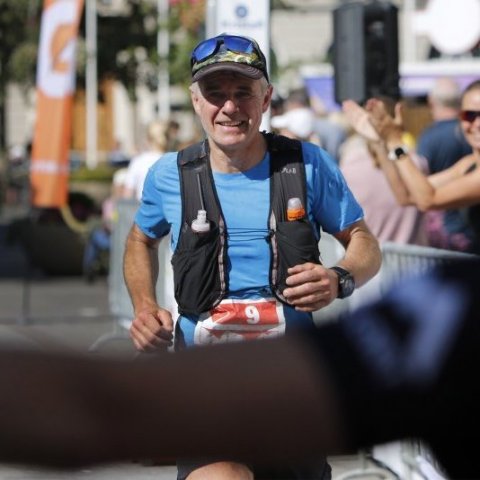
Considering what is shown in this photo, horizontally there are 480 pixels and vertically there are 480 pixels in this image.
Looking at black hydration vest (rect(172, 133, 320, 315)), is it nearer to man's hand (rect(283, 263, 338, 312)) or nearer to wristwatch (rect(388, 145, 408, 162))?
man's hand (rect(283, 263, 338, 312))

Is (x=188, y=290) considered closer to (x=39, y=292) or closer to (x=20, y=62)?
(x=39, y=292)

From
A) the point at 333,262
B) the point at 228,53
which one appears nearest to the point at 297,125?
the point at 333,262

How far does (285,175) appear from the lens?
407 cm

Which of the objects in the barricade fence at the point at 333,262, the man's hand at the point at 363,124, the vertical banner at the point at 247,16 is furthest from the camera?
the vertical banner at the point at 247,16

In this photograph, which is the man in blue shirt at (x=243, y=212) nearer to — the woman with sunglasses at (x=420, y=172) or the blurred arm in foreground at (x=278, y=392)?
the woman with sunglasses at (x=420, y=172)

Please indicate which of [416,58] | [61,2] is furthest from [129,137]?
[61,2]

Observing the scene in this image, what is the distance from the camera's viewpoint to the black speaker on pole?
8117 mm

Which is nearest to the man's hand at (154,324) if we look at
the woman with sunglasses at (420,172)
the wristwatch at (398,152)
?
the woman with sunglasses at (420,172)

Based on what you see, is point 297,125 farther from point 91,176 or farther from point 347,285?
point 91,176

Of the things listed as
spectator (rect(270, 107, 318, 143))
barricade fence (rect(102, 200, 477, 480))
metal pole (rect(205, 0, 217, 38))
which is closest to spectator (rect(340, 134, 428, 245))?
barricade fence (rect(102, 200, 477, 480))

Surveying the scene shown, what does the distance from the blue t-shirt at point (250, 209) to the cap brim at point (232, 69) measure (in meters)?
0.24

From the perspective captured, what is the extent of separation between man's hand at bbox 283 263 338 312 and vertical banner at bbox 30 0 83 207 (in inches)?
394

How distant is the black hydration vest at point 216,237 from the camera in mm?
3982

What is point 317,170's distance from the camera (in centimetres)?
415
